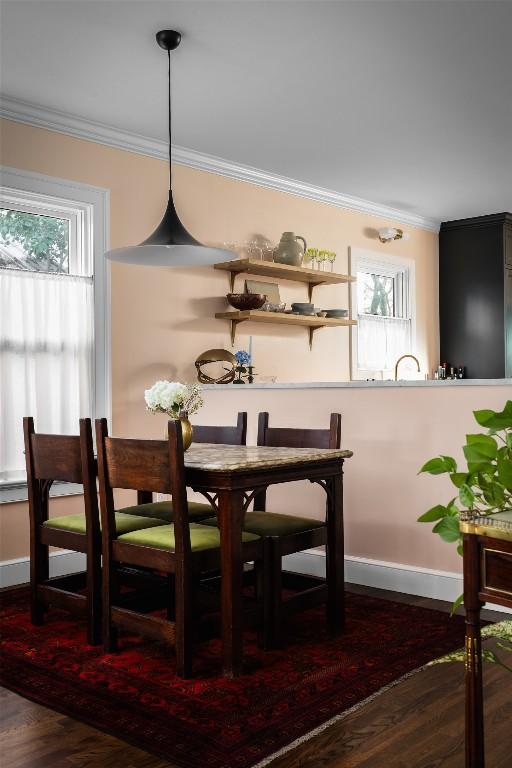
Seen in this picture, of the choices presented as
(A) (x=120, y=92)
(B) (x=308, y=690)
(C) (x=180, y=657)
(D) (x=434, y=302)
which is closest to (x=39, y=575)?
(C) (x=180, y=657)

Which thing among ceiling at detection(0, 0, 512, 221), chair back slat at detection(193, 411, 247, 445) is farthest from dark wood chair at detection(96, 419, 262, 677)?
ceiling at detection(0, 0, 512, 221)

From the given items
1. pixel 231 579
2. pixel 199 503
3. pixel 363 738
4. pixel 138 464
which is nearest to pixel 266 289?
pixel 199 503

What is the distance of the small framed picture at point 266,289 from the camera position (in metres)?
5.32

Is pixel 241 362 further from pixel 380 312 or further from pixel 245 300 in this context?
pixel 380 312

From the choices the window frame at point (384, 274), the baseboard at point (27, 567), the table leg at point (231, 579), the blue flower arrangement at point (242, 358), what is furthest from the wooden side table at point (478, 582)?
the window frame at point (384, 274)

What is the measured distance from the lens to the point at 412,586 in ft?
12.4

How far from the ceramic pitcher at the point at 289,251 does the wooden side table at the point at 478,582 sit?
→ 400 cm

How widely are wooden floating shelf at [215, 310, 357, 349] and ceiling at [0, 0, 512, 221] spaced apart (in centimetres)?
105

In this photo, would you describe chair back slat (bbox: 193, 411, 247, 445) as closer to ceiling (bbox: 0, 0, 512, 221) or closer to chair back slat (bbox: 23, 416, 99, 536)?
chair back slat (bbox: 23, 416, 99, 536)

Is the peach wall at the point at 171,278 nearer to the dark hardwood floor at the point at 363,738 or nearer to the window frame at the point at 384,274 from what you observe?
the window frame at the point at 384,274

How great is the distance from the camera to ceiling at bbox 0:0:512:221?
127 inches

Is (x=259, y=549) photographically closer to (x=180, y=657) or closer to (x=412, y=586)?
(x=180, y=657)

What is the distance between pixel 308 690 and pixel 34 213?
3005mm

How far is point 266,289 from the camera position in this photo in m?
5.43
